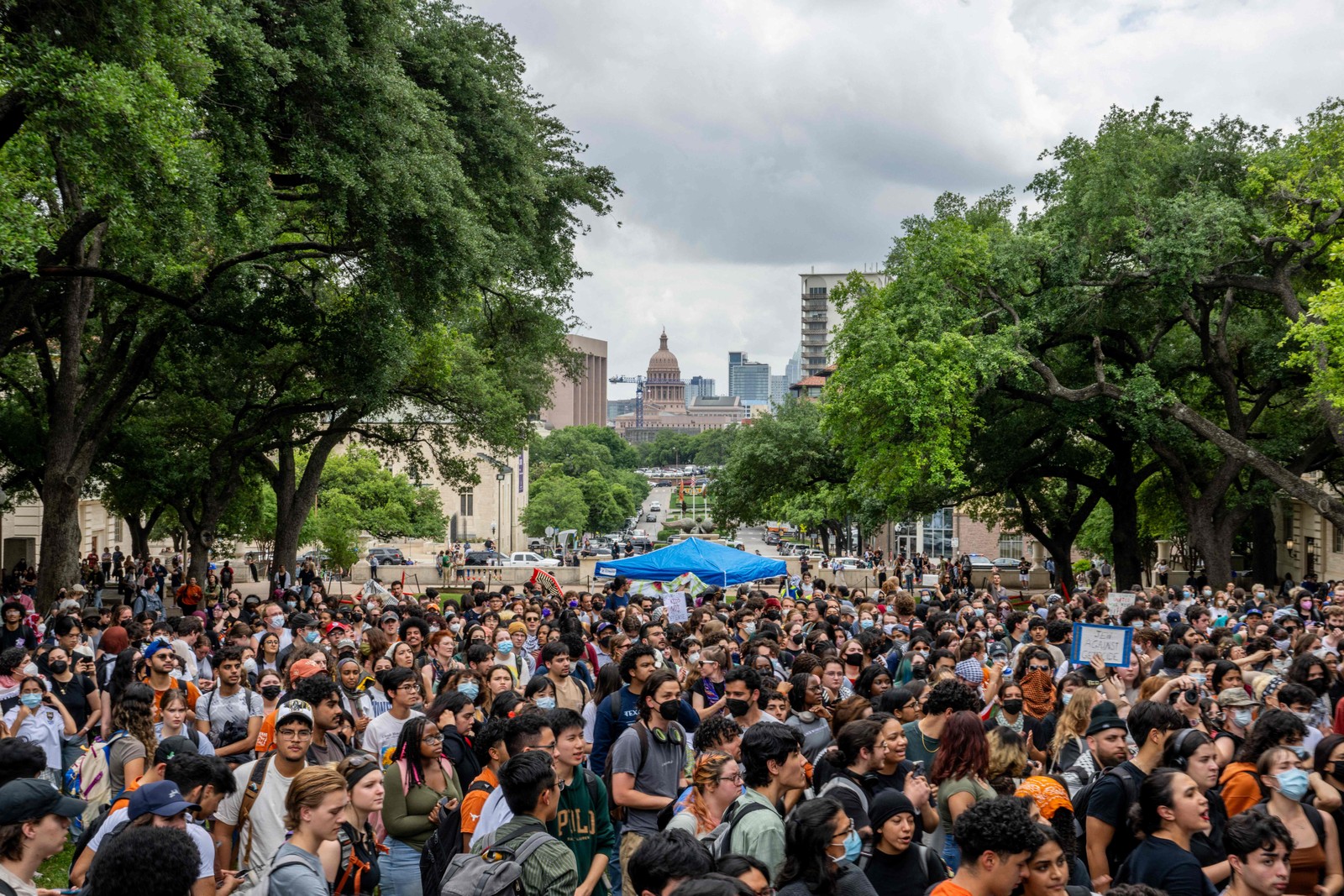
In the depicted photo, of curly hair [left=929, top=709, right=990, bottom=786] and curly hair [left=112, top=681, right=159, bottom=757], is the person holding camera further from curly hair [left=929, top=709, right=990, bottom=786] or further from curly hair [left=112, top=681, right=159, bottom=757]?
curly hair [left=929, top=709, right=990, bottom=786]

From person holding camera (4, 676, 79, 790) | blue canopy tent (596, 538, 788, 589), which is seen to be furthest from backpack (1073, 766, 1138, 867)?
blue canopy tent (596, 538, 788, 589)

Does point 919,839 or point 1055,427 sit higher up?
point 1055,427

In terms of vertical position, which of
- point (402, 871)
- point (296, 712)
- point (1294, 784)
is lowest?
point (402, 871)

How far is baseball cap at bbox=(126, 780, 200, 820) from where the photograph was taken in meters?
5.36

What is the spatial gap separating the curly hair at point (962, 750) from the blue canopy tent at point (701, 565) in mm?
16728

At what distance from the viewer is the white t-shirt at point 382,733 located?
26.2 feet

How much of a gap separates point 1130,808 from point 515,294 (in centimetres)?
2641

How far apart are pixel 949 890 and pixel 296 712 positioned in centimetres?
377

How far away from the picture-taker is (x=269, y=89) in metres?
18.1

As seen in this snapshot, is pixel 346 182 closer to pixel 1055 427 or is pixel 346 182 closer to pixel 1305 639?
pixel 1305 639

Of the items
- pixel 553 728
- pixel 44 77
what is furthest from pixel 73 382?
pixel 553 728

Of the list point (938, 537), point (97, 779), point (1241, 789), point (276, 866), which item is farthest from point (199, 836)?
point (938, 537)

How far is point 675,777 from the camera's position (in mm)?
7441

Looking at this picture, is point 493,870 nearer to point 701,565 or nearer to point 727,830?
point 727,830
